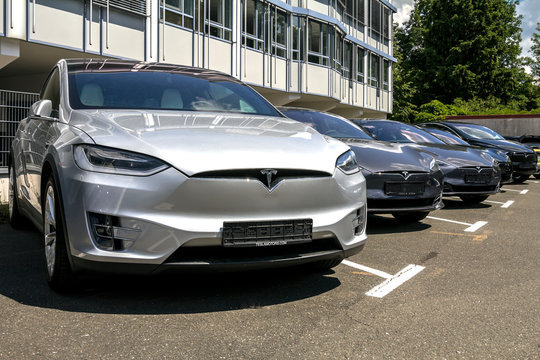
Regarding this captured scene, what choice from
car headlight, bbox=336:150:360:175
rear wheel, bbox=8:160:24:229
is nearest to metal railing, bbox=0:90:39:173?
rear wheel, bbox=8:160:24:229

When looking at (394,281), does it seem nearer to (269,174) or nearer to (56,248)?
(269,174)

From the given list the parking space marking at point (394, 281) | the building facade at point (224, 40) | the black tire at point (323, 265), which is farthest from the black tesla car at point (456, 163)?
the building facade at point (224, 40)

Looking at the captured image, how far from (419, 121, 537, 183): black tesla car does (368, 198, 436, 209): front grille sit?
6968 mm

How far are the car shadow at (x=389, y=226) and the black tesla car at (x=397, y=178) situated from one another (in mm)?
197

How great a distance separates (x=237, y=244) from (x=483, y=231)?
454 cm

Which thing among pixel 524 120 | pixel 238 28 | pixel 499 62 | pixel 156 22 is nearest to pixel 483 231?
pixel 156 22

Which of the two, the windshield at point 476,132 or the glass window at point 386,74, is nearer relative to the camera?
the windshield at point 476,132

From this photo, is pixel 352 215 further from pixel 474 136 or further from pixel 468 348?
pixel 474 136

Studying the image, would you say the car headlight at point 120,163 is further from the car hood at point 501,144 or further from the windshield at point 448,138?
the car hood at point 501,144

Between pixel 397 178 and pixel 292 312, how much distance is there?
351 centimetres

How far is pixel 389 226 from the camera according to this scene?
7.23 m

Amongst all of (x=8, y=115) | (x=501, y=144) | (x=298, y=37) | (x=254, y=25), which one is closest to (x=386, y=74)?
(x=298, y=37)

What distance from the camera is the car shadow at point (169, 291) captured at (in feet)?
11.6

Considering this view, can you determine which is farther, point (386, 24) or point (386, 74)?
point (386, 74)
